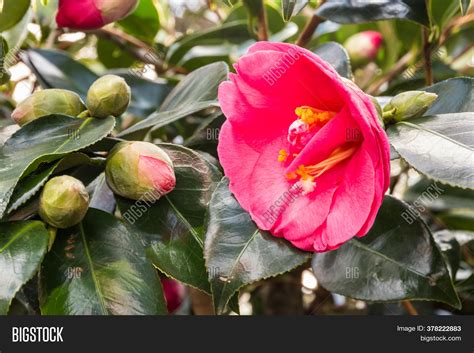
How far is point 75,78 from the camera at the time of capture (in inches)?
40.6

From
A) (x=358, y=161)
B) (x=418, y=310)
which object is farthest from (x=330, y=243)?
(x=418, y=310)

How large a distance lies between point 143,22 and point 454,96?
0.66 m

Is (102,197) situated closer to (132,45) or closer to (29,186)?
(29,186)

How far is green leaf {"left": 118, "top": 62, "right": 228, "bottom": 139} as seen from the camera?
79 centimetres

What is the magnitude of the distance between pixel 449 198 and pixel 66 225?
711 mm

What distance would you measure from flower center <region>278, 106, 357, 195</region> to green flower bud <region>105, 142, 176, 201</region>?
0.13 meters

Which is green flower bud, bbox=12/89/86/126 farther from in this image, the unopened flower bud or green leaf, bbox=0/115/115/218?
the unopened flower bud

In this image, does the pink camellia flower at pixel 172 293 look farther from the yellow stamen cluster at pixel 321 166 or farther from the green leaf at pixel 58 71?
the yellow stamen cluster at pixel 321 166

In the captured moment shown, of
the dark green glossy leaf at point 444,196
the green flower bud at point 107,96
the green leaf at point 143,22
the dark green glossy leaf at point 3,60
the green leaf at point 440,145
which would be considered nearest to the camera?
the green leaf at point 440,145

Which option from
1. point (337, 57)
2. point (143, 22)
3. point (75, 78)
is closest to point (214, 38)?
point (143, 22)

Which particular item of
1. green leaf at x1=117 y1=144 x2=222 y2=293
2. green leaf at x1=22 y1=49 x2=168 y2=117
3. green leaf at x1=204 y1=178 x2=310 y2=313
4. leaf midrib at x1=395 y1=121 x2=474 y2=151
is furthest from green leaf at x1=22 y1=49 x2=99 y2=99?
leaf midrib at x1=395 y1=121 x2=474 y2=151

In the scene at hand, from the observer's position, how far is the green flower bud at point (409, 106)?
2.20ft

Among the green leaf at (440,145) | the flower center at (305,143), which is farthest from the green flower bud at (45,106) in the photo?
the green leaf at (440,145)

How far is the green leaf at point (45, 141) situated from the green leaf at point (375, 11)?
37 cm
